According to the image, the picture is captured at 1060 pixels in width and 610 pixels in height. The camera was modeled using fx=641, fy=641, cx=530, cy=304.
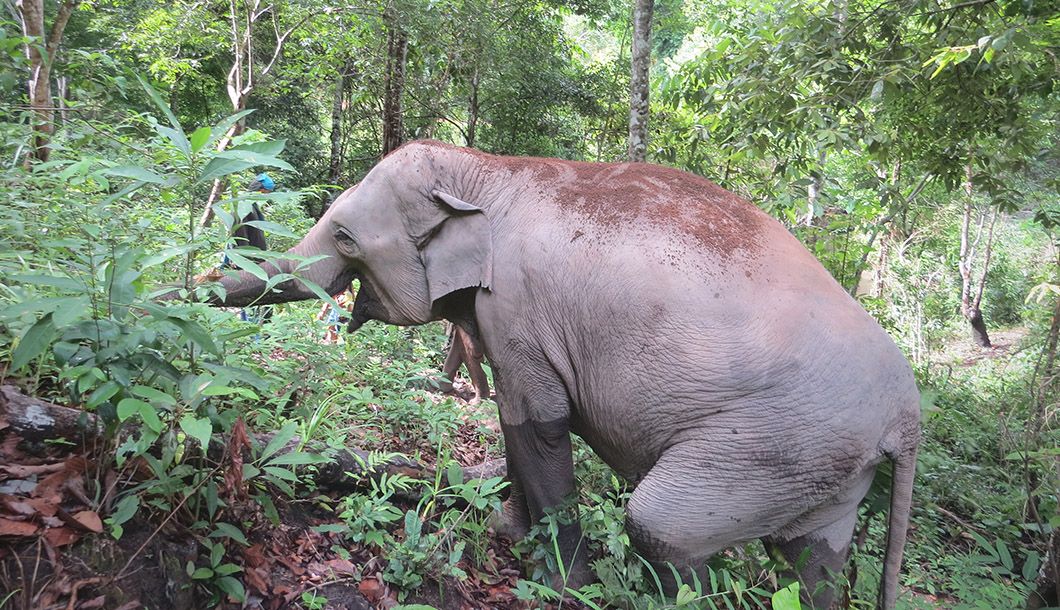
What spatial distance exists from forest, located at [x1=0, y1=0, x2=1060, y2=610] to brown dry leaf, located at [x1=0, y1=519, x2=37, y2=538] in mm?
12

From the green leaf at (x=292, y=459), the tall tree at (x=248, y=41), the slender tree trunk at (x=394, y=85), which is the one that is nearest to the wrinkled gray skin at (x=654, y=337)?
the green leaf at (x=292, y=459)

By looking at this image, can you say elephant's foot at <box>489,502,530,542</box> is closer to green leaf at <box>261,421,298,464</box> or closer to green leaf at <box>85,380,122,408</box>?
green leaf at <box>261,421,298,464</box>

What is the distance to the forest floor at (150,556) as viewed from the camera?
169 centimetres

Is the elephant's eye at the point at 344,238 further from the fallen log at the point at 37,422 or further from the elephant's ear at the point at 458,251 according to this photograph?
the fallen log at the point at 37,422

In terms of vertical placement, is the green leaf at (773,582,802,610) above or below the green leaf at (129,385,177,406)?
below

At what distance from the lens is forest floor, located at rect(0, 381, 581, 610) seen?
66.4 inches

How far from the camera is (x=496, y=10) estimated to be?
326 inches

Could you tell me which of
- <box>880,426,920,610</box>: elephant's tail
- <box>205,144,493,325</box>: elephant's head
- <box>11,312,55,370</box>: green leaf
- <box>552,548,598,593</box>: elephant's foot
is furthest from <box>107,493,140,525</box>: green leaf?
<box>880,426,920,610</box>: elephant's tail

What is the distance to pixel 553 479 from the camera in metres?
3.08

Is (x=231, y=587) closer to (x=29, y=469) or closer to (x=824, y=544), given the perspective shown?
(x=29, y=469)

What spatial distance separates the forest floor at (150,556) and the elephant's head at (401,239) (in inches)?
42.8

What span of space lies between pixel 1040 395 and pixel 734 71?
3088 mm

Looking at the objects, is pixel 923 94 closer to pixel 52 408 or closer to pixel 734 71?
pixel 734 71

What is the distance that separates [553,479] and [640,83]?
3.74 meters
